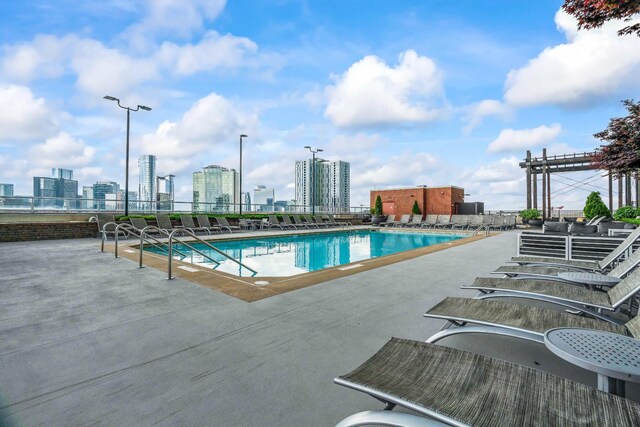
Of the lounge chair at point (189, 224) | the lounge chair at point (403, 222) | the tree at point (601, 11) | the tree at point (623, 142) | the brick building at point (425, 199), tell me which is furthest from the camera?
the brick building at point (425, 199)

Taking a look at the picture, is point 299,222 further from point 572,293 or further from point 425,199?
point 572,293

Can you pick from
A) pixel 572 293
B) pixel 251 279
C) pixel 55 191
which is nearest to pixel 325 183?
pixel 55 191

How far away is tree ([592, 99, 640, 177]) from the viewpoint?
19.4 feet

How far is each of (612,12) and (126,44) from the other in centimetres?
1019

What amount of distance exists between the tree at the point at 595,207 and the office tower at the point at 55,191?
17.7m

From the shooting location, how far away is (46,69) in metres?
8.21

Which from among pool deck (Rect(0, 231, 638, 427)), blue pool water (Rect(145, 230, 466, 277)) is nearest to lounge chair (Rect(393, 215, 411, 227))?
blue pool water (Rect(145, 230, 466, 277))

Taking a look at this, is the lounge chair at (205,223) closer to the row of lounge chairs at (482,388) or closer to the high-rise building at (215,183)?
the high-rise building at (215,183)

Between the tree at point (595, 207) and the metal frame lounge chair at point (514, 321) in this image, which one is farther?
the tree at point (595, 207)

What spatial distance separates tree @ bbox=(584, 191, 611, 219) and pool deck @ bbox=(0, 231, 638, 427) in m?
9.14

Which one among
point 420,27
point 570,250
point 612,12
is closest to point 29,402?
point 612,12

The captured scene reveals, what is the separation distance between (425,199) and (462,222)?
19.7ft

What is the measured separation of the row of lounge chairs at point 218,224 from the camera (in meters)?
9.89

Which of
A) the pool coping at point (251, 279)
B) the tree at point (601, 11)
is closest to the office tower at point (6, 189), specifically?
the pool coping at point (251, 279)
